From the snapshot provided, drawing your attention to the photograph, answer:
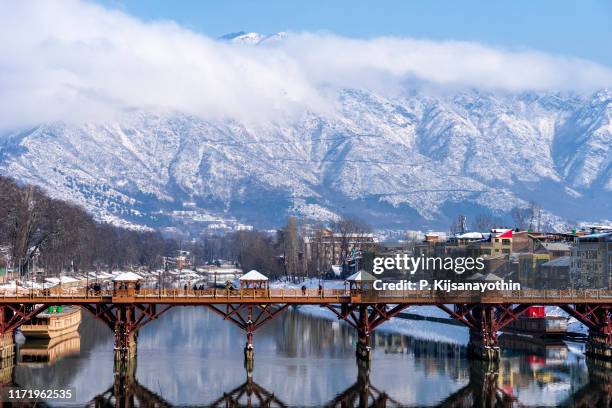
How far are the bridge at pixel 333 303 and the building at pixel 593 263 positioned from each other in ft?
148

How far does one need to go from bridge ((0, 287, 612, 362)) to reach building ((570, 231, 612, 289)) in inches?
1777

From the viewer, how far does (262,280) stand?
3620 inches

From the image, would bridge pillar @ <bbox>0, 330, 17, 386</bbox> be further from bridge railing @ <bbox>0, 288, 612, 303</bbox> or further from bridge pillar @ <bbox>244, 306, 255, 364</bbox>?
bridge pillar @ <bbox>244, 306, 255, 364</bbox>

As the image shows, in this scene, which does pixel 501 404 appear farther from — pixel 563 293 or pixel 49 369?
pixel 49 369

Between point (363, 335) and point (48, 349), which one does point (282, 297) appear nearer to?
point (363, 335)

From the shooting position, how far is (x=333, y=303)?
297 ft

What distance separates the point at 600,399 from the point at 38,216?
12222cm

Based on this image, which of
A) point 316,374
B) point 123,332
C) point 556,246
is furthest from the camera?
point 556,246

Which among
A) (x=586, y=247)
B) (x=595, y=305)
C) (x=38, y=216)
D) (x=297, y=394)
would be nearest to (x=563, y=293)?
(x=595, y=305)

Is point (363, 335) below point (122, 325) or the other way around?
below

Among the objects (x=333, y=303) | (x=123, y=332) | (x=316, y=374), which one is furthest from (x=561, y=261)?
(x=123, y=332)

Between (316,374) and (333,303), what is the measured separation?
742cm

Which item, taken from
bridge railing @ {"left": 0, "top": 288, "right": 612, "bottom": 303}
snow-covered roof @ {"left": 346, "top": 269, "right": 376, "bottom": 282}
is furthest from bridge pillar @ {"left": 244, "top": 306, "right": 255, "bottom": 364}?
snow-covered roof @ {"left": 346, "top": 269, "right": 376, "bottom": 282}

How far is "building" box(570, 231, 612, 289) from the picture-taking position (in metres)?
140
